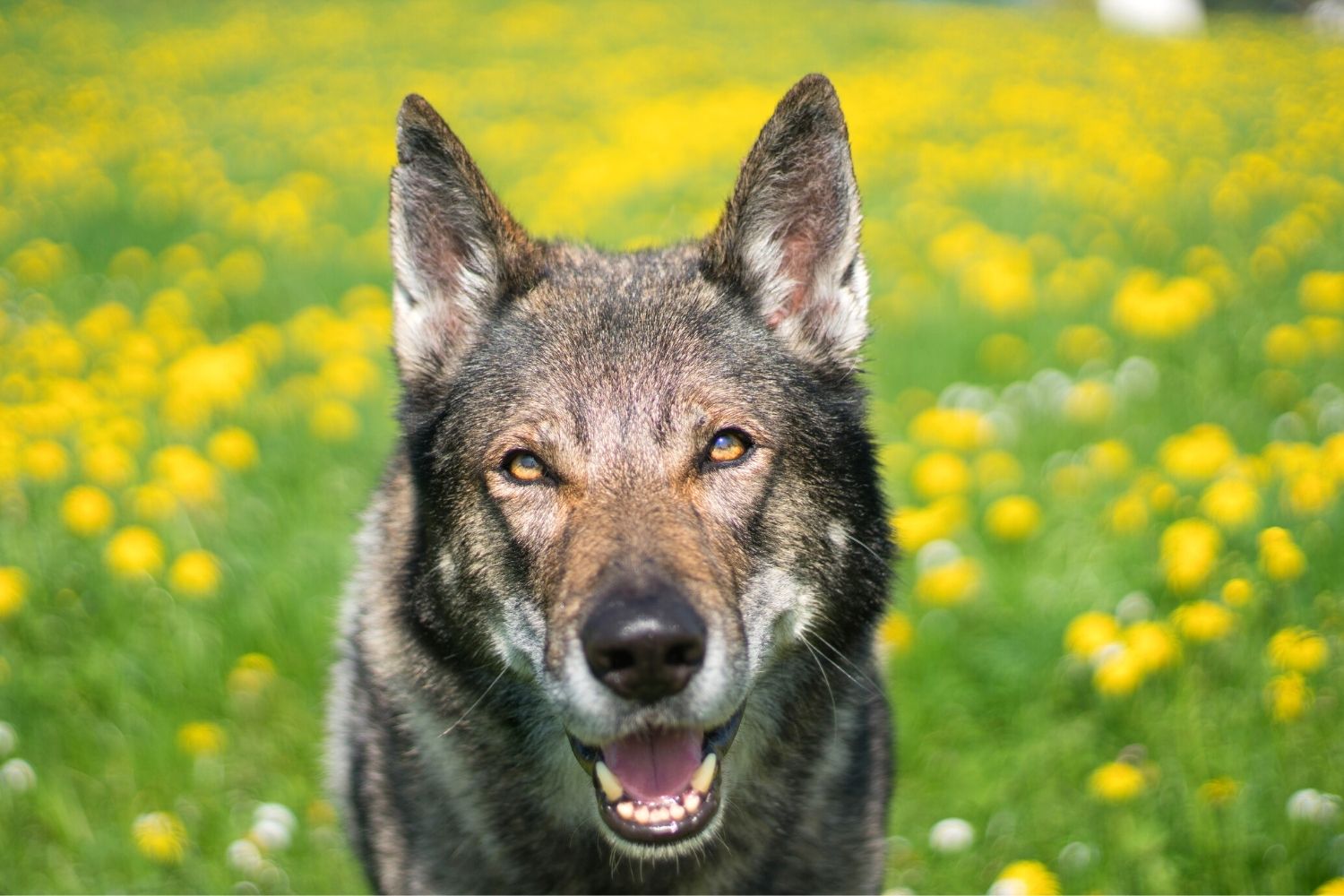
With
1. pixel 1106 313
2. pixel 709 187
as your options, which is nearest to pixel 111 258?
pixel 709 187

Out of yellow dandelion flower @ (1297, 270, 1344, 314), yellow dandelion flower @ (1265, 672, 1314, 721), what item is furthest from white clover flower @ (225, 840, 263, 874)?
yellow dandelion flower @ (1297, 270, 1344, 314)

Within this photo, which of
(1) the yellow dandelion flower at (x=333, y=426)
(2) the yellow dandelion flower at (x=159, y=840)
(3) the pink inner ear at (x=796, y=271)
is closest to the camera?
(3) the pink inner ear at (x=796, y=271)

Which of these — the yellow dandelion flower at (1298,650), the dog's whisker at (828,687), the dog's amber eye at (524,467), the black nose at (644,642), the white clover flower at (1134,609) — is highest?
the dog's amber eye at (524,467)

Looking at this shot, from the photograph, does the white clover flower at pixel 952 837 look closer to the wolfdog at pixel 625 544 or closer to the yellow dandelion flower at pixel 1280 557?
the wolfdog at pixel 625 544

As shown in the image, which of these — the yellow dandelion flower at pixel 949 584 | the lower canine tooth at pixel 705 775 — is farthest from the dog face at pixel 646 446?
the yellow dandelion flower at pixel 949 584

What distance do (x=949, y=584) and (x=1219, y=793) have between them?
1.10m

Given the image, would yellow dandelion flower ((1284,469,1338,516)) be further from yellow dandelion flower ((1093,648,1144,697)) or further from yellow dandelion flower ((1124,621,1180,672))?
yellow dandelion flower ((1093,648,1144,697))

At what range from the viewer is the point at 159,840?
327 centimetres

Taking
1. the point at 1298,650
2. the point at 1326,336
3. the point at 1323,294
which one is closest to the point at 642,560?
the point at 1298,650

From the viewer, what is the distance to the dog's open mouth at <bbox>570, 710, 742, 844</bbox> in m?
2.36

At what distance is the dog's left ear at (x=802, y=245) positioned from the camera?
9.18ft

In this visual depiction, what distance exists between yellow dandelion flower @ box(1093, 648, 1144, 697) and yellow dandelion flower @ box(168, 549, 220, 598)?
9.94 feet

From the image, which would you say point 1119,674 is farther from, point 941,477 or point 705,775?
point 705,775

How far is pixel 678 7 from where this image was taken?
1767 centimetres
